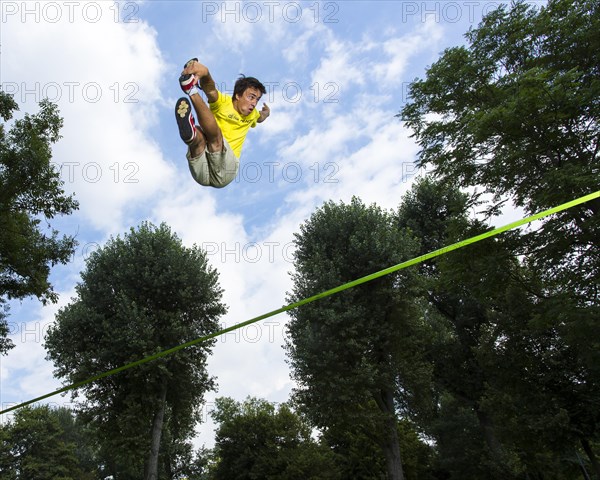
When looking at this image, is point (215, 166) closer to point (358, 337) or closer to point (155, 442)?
point (358, 337)

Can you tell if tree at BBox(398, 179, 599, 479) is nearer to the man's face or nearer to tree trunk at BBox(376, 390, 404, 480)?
tree trunk at BBox(376, 390, 404, 480)

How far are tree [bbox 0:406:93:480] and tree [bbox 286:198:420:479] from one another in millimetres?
30540

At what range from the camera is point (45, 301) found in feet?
42.4

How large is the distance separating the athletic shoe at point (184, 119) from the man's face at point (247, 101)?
741 mm

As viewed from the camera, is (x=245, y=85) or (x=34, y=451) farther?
(x=34, y=451)

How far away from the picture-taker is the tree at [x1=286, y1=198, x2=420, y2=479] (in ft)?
55.7

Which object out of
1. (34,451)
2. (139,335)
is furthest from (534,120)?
(34,451)

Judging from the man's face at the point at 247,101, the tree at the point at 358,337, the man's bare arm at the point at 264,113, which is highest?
the tree at the point at 358,337

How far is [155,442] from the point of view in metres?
18.1

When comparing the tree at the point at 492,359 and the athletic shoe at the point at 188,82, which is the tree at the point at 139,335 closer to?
the tree at the point at 492,359

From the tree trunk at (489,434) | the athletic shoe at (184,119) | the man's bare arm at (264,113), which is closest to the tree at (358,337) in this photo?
the tree trunk at (489,434)

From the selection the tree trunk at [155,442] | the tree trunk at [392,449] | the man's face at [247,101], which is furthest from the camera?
the tree trunk at [155,442]

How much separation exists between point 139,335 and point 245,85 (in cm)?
1607

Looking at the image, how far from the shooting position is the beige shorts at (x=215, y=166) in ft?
11.5
